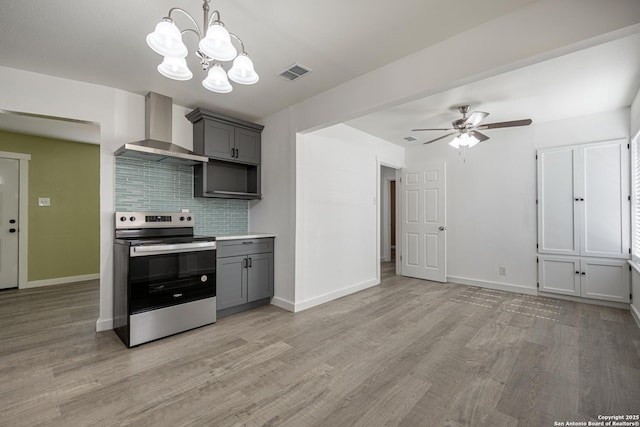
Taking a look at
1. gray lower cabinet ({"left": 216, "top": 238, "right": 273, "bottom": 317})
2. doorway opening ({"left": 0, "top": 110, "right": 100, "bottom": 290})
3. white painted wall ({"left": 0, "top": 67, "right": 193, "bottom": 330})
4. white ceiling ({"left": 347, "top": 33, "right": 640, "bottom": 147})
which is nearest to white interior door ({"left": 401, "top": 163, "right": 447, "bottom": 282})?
white ceiling ({"left": 347, "top": 33, "right": 640, "bottom": 147})

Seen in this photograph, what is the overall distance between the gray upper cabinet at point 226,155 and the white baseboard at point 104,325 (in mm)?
1645

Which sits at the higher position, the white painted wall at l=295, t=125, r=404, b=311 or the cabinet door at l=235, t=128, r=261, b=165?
the cabinet door at l=235, t=128, r=261, b=165

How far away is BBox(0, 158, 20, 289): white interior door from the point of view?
4.56 meters

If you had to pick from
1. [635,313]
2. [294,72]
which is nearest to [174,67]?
[294,72]

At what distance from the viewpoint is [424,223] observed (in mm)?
5316

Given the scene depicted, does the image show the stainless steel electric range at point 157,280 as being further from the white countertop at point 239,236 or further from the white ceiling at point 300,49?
the white ceiling at point 300,49

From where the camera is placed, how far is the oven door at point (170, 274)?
2633mm

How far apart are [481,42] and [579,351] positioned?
269cm

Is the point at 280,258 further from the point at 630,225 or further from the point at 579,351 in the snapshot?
the point at 630,225

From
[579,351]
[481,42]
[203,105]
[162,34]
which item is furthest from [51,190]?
[579,351]

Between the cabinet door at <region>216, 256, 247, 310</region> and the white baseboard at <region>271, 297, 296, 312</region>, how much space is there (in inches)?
17.8

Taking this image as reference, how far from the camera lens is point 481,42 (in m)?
2.10

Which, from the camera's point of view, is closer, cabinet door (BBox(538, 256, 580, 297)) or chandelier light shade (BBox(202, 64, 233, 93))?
chandelier light shade (BBox(202, 64, 233, 93))

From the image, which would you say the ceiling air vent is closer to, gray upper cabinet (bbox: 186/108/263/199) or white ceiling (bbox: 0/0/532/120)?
white ceiling (bbox: 0/0/532/120)
